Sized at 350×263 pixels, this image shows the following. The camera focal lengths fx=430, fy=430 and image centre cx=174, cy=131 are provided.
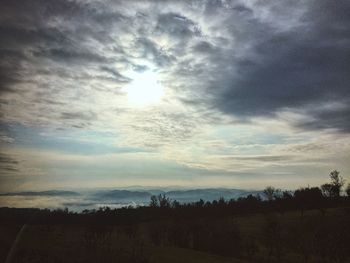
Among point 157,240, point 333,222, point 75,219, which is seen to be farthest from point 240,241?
point 75,219

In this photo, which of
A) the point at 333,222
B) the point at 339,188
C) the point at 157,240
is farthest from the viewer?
the point at 339,188

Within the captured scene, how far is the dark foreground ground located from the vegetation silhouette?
15 cm

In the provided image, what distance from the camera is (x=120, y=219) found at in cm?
15700

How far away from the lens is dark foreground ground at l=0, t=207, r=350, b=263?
65188 mm

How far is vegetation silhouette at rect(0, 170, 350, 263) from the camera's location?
70.2 metres

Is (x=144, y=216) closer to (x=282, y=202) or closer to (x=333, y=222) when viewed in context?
(x=282, y=202)

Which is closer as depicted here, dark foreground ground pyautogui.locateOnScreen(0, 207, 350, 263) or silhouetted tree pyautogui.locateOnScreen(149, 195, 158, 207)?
dark foreground ground pyautogui.locateOnScreen(0, 207, 350, 263)

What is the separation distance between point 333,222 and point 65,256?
80456mm

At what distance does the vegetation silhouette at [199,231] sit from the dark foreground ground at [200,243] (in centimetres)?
15

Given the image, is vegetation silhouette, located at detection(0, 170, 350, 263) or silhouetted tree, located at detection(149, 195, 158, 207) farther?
silhouetted tree, located at detection(149, 195, 158, 207)

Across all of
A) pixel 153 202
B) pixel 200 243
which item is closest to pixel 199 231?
pixel 200 243

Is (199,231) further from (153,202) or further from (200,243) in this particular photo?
(153,202)

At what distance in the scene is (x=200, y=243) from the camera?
9569 centimetres

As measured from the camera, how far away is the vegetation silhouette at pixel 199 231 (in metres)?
70.2
